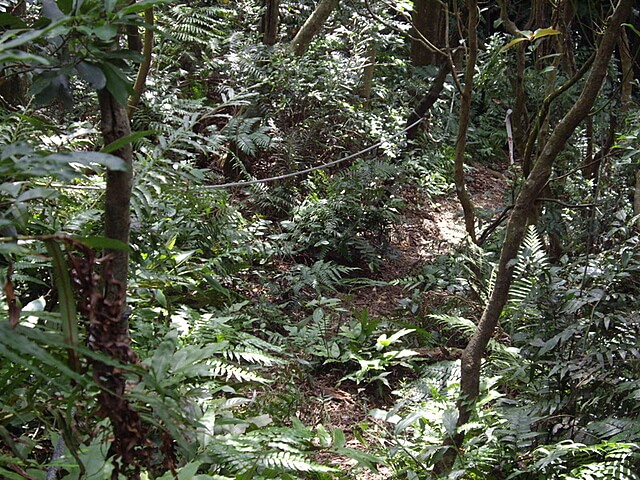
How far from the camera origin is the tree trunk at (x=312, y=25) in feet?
18.9

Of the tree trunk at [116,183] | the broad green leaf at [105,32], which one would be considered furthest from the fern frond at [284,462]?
the broad green leaf at [105,32]

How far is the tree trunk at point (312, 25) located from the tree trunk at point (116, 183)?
4.99 metres

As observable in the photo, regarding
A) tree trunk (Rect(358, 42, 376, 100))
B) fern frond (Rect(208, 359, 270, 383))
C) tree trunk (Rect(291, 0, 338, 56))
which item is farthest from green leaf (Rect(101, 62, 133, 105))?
tree trunk (Rect(358, 42, 376, 100))

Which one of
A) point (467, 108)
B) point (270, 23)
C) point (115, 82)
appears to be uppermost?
point (270, 23)

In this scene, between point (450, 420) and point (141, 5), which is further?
point (450, 420)

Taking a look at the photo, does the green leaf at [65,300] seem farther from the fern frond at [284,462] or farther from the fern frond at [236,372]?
the fern frond at [236,372]

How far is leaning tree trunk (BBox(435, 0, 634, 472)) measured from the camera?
A: 226cm

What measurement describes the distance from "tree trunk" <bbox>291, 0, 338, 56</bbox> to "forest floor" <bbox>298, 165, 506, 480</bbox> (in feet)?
5.50

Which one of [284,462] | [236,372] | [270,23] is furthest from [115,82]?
[270,23]

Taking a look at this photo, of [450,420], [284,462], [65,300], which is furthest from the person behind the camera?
[450,420]

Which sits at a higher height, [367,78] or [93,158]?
[367,78]

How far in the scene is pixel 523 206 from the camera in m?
2.38

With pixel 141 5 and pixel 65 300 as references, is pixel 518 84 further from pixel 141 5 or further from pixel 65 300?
pixel 65 300

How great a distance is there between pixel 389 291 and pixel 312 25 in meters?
2.71
